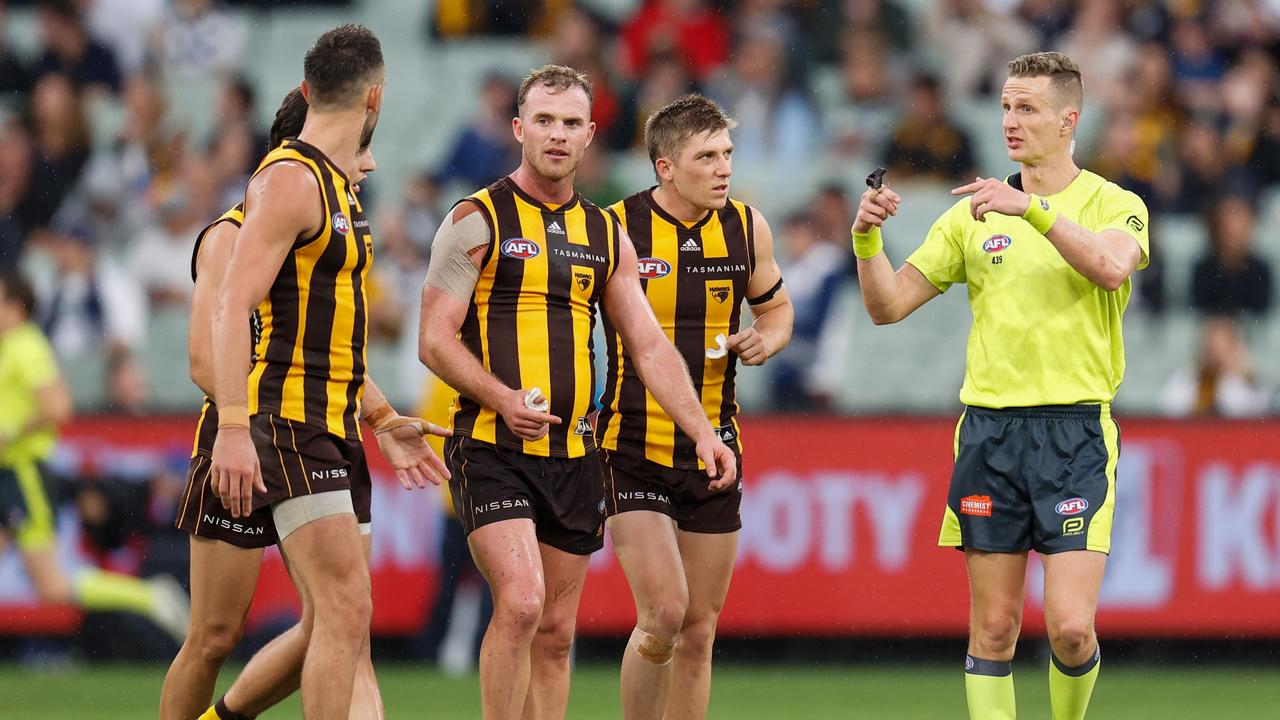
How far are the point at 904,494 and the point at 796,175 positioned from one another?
161 inches

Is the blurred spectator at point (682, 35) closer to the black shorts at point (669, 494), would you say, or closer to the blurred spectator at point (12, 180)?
the blurred spectator at point (12, 180)

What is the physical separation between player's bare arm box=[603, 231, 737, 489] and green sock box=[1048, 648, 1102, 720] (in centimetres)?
151

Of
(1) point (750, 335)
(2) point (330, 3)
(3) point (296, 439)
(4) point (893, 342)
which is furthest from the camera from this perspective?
(2) point (330, 3)

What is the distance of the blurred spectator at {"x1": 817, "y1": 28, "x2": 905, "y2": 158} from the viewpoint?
49.8 feet

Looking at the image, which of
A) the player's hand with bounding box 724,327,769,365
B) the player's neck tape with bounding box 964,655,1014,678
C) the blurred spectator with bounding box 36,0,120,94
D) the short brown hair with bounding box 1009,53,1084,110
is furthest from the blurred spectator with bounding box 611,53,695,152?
the player's neck tape with bounding box 964,655,1014,678

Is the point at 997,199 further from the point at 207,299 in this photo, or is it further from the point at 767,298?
the point at 207,299

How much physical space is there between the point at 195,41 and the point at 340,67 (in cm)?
1049

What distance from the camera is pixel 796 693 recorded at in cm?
1102

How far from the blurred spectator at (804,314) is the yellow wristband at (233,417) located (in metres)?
6.98

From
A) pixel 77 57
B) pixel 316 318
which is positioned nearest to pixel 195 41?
pixel 77 57

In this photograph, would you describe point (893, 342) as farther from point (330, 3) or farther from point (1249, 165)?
point (330, 3)

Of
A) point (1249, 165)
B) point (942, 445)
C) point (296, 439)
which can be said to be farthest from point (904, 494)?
point (296, 439)

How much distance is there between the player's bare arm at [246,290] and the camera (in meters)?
5.97

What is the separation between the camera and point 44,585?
11.6 meters
